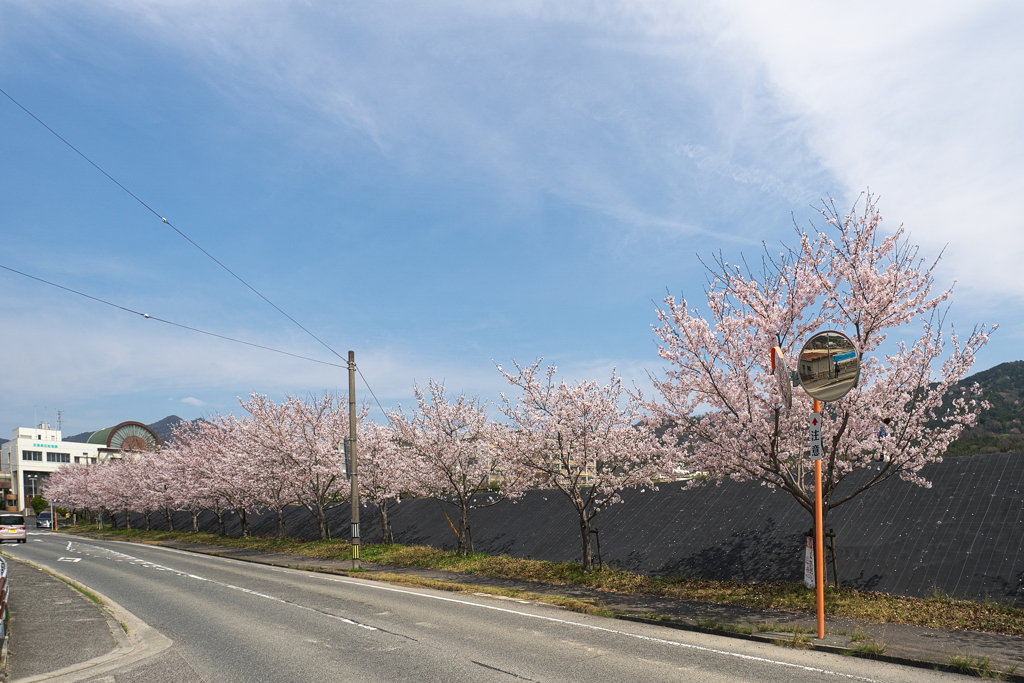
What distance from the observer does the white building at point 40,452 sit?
A: 124250mm

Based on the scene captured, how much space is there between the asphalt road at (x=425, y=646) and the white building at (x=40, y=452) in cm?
12255

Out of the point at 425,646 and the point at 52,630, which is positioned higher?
the point at 425,646

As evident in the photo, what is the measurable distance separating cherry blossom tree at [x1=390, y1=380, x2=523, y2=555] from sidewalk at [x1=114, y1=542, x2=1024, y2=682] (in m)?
7.07

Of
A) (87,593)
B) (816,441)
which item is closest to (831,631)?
(816,441)

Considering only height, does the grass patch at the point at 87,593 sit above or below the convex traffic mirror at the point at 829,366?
below

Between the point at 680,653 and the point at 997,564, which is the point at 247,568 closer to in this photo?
the point at 680,653

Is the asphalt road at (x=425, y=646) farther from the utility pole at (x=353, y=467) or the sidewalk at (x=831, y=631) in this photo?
the utility pole at (x=353, y=467)

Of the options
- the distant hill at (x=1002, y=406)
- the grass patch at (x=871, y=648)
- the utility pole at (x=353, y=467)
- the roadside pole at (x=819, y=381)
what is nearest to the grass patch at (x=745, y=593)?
the roadside pole at (x=819, y=381)

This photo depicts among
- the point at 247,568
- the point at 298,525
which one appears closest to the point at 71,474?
the point at 298,525

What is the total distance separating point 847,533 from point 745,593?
109 inches

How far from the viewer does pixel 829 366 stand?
35.7 feet

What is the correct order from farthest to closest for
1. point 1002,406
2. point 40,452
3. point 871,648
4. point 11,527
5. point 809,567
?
point 40,452 → point 1002,406 → point 11,527 → point 809,567 → point 871,648

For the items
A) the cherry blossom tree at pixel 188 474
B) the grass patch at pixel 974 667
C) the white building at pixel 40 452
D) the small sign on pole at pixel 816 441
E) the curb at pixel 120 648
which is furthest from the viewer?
the white building at pixel 40 452

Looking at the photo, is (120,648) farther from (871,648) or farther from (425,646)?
(871,648)
